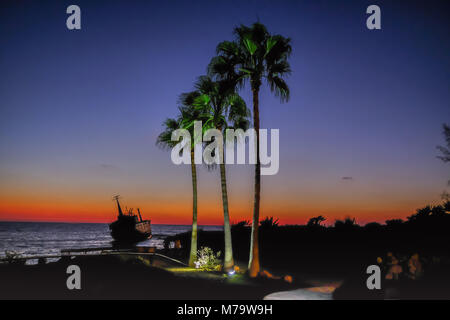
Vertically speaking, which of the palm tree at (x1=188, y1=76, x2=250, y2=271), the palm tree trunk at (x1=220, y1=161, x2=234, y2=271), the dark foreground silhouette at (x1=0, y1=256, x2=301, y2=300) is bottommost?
the dark foreground silhouette at (x1=0, y1=256, x2=301, y2=300)

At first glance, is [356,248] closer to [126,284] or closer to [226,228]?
[226,228]

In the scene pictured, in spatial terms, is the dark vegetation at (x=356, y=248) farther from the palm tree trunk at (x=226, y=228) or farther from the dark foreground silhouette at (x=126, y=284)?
the dark foreground silhouette at (x=126, y=284)

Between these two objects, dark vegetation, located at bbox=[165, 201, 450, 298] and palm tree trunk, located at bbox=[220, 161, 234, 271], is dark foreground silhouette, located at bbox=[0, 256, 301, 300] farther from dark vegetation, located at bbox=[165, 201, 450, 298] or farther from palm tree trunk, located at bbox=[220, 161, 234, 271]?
dark vegetation, located at bbox=[165, 201, 450, 298]

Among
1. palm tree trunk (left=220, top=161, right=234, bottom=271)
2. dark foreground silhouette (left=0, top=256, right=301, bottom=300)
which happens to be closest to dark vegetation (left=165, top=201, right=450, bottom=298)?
palm tree trunk (left=220, top=161, right=234, bottom=271)

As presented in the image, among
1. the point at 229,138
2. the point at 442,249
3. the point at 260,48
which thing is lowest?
the point at 442,249

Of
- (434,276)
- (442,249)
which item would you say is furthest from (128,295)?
(442,249)

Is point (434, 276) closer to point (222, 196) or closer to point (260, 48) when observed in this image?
point (222, 196)

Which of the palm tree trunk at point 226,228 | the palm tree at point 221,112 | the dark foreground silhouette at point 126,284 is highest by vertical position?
the palm tree at point 221,112

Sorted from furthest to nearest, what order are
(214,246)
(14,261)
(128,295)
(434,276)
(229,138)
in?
(214,246) < (14,261) < (229,138) < (434,276) < (128,295)

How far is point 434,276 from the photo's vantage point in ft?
51.6

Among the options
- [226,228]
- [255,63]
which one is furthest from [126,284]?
[255,63]

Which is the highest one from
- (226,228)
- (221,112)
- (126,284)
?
(221,112)

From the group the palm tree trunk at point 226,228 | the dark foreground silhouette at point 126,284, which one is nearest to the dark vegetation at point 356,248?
the palm tree trunk at point 226,228
